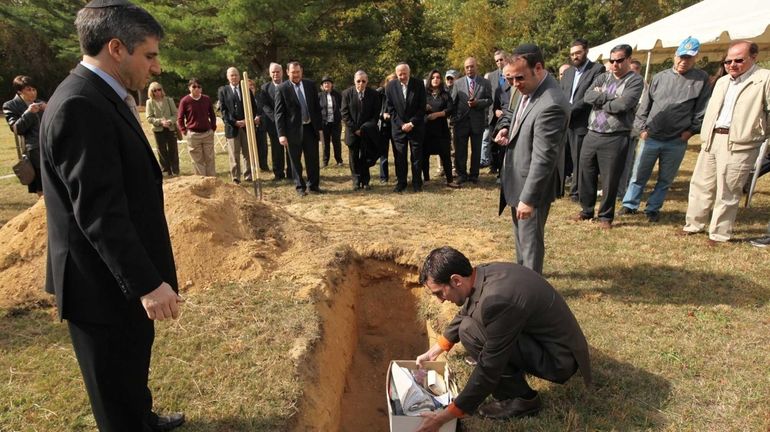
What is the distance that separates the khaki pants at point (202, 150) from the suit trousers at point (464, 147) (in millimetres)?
4219

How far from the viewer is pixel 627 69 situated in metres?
5.59

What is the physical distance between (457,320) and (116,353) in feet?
6.09

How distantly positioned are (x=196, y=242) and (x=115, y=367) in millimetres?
2503

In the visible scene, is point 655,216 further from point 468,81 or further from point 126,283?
point 126,283

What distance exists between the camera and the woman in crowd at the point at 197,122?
318 inches

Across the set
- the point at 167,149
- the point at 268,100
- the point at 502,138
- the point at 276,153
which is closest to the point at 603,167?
the point at 502,138

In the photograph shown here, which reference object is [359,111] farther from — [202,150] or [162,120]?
[162,120]

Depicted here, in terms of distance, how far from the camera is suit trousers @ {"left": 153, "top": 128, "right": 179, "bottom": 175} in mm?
8953

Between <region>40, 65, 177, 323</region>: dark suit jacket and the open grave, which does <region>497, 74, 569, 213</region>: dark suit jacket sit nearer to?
the open grave

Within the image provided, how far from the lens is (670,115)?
18.8ft

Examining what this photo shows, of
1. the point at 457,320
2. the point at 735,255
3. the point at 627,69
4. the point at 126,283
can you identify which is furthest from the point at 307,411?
the point at 627,69

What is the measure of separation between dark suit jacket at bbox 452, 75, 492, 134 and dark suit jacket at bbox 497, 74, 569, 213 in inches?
174

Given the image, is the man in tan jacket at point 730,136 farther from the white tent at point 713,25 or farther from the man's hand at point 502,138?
the man's hand at point 502,138

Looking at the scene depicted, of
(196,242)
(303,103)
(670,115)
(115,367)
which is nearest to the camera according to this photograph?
(115,367)
